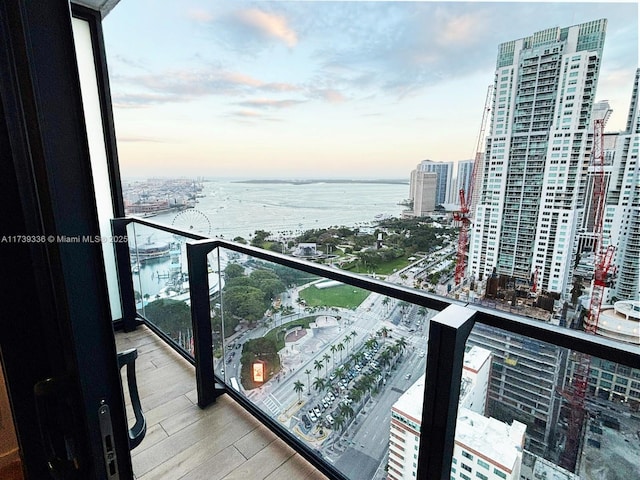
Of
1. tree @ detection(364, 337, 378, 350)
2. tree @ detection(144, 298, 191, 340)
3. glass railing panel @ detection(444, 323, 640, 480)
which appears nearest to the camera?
glass railing panel @ detection(444, 323, 640, 480)

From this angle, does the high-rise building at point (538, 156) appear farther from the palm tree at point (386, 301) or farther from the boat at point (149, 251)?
the boat at point (149, 251)

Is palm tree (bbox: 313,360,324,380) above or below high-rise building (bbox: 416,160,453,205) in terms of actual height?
below

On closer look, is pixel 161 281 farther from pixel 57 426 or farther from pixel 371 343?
pixel 57 426

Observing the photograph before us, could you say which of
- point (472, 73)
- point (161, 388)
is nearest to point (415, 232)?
point (161, 388)

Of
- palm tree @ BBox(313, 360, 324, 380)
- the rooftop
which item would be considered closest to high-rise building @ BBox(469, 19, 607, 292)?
the rooftop

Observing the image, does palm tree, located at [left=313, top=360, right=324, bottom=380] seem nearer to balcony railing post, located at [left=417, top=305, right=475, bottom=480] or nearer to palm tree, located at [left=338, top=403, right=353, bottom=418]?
palm tree, located at [left=338, top=403, right=353, bottom=418]

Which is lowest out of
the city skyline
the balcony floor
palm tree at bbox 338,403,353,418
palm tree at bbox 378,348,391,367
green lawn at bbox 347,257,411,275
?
the balcony floor

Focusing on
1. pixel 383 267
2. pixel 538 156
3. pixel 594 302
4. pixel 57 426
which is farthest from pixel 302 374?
pixel 538 156
